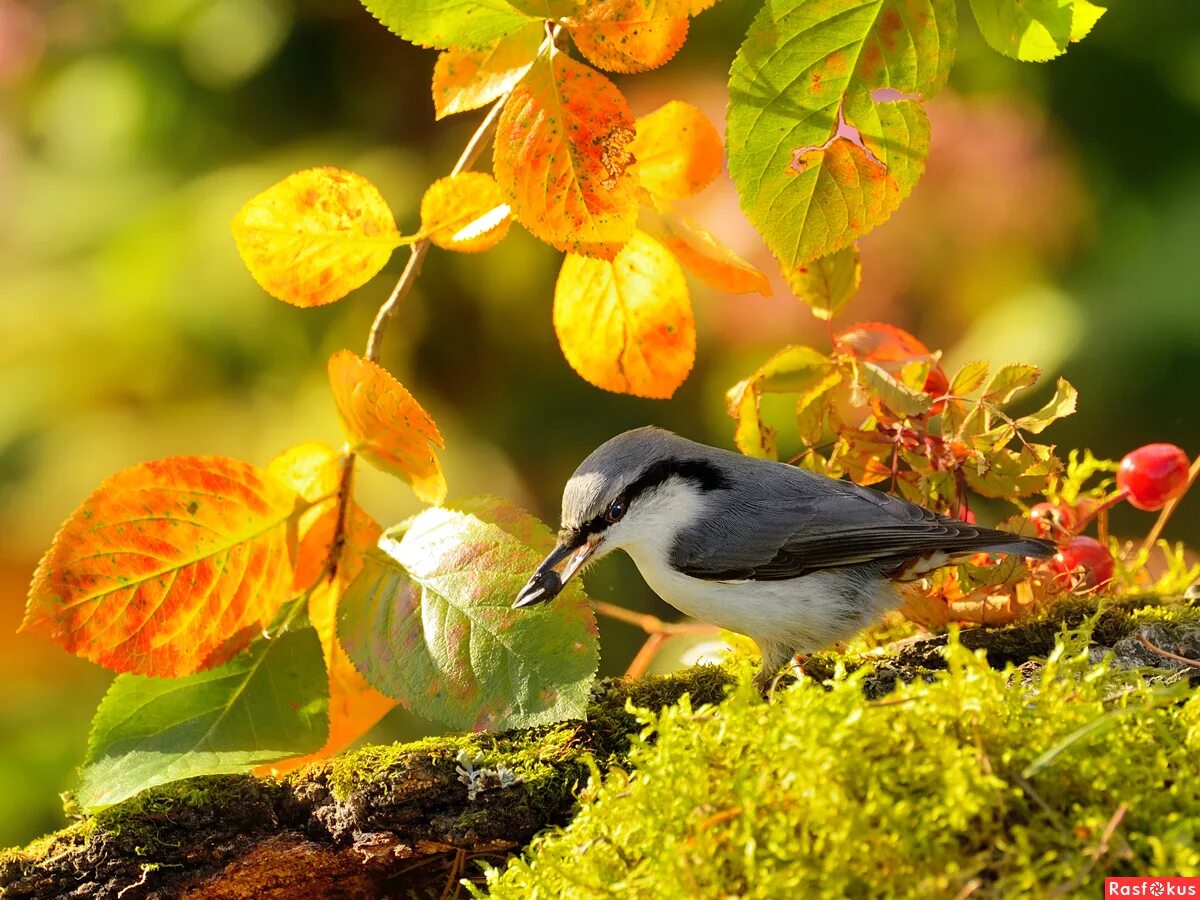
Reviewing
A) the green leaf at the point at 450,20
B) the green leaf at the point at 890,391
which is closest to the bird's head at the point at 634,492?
the green leaf at the point at 890,391

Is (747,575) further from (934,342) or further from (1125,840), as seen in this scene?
(934,342)

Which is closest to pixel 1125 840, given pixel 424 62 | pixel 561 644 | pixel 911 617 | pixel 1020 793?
pixel 1020 793

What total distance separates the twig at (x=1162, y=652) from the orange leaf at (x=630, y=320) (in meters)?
0.45

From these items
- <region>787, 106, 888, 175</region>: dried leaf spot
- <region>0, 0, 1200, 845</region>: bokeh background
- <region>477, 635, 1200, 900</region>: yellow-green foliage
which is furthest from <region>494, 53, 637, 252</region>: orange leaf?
<region>0, 0, 1200, 845</region>: bokeh background

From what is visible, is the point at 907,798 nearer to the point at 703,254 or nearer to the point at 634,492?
the point at 703,254

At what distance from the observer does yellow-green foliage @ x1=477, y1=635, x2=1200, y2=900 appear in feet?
2.06

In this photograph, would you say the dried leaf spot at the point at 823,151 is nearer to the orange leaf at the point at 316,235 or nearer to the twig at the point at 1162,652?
the orange leaf at the point at 316,235

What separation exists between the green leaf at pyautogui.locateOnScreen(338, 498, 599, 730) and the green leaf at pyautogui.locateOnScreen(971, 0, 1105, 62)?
494mm

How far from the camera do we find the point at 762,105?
83 centimetres

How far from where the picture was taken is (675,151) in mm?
1000

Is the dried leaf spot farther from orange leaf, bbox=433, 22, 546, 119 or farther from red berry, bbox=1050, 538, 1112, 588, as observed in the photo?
red berry, bbox=1050, 538, 1112, 588

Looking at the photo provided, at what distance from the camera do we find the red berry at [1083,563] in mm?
1204

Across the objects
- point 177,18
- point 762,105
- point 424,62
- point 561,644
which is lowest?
point 561,644

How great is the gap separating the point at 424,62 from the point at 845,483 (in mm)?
1200
